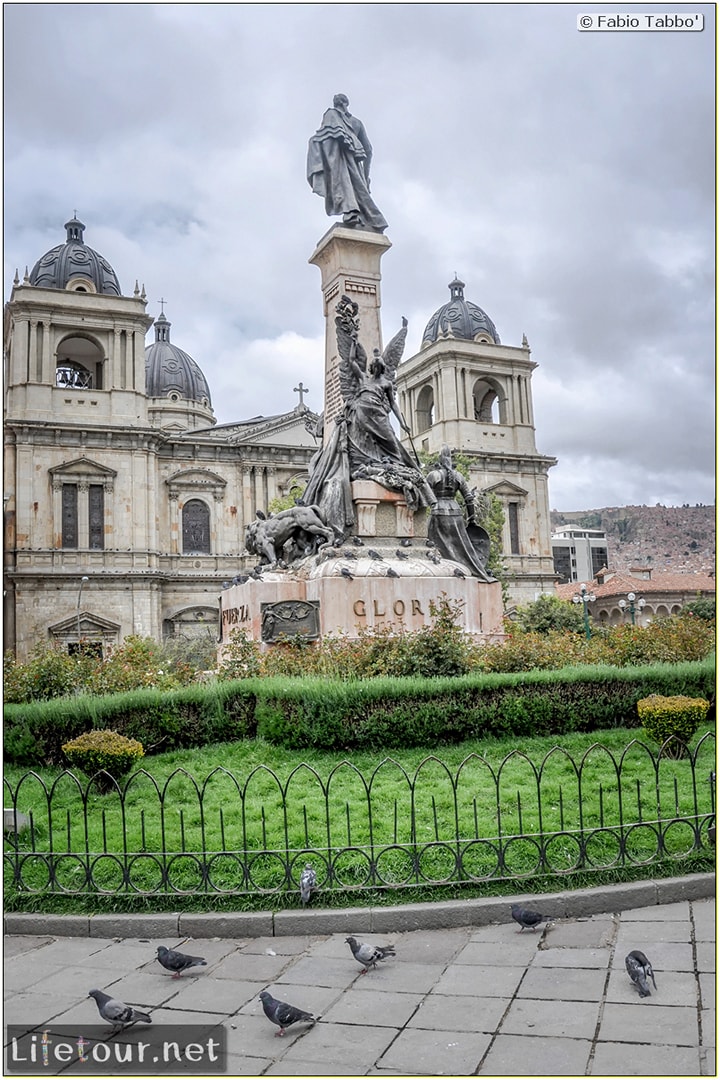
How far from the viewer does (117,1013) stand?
3967mm

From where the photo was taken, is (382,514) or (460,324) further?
(460,324)

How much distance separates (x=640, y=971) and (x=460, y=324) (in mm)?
48034

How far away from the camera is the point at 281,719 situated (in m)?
9.13

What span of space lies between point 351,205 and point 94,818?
1125 cm

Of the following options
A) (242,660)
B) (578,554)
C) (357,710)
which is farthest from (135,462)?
(578,554)

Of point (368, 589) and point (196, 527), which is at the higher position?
point (196, 527)

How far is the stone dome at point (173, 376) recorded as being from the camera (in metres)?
57.0

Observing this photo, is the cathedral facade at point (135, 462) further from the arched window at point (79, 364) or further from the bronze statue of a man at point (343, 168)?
the bronze statue of a man at point (343, 168)

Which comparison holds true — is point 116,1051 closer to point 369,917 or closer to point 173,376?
point 369,917

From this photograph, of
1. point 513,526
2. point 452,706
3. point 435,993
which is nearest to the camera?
point 435,993

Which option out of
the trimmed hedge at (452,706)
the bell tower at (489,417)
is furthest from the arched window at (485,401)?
the trimmed hedge at (452,706)

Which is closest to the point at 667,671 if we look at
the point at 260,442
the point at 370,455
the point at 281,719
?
the point at 281,719

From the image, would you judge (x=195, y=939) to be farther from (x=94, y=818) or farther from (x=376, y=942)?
(x=94, y=818)

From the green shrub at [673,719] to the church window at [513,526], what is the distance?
4140 cm
